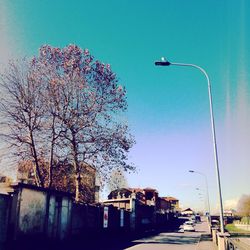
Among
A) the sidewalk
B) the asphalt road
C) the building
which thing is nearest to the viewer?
the sidewalk

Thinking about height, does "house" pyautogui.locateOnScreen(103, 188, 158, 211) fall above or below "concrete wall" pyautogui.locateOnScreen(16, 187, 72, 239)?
above

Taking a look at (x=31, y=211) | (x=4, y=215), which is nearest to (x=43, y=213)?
(x=31, y=211)

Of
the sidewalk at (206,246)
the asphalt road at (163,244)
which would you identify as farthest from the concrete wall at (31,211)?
the sidewalk at (206,246)

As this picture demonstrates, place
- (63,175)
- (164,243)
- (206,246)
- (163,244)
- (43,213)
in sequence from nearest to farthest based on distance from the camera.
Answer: (43,213)
(206,246)
(163,244)
(164,243)
(63,175)

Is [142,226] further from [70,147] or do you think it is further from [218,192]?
[218,192]

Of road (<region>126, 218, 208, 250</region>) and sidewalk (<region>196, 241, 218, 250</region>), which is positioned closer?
sidewalk (<region>196, 241, 218, 250</region>)

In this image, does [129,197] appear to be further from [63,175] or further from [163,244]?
[163,244]

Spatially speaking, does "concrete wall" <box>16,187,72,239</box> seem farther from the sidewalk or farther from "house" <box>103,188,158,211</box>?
"house" <box>103,188,158,211</box>

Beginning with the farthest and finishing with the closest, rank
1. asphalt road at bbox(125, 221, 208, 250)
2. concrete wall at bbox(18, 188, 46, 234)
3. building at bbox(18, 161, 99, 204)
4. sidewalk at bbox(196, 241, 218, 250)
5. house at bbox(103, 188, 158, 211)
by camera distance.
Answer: house at bbox(103, 188, 158, 211)
building at bbox(18, 161, 99, 204)
asphalt road at bbox(125, 221, 208, 250)
sidewalk at bbox(196, 241, 218, 250)
concrete wall at bbox(18, 188, 46, 234)

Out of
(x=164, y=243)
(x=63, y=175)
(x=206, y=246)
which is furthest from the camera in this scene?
(x=63, y=175)

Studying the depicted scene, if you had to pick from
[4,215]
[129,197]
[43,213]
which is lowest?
[4,215]

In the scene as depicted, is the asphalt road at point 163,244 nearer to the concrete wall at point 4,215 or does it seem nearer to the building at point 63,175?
the building at point 63,175

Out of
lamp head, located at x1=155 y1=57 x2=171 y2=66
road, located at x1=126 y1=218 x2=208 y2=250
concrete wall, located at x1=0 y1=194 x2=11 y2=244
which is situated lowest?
road, located at x1=126 y1=218 x2=208 y2=250

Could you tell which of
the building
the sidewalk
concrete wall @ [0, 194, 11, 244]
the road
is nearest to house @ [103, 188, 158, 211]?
the building
